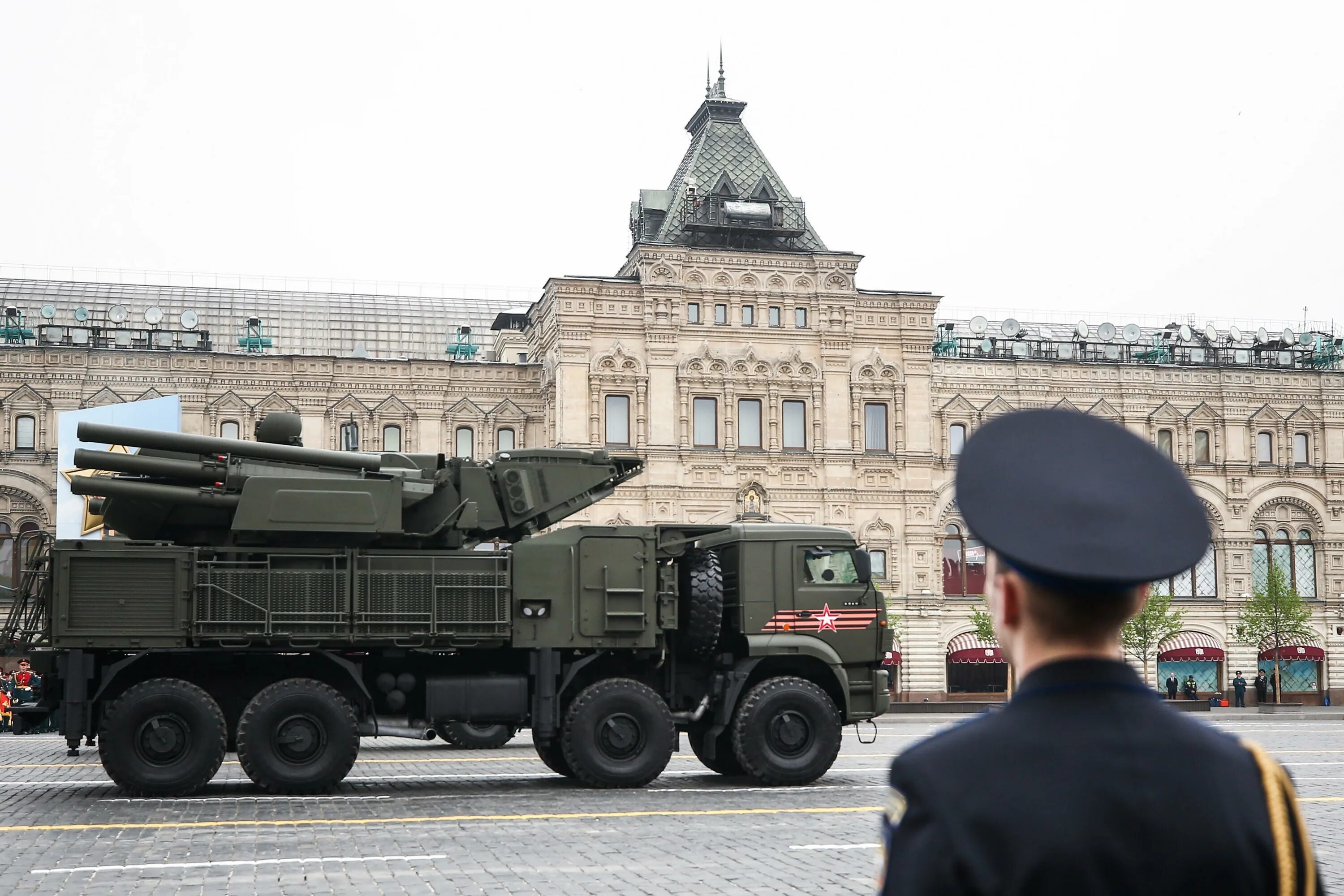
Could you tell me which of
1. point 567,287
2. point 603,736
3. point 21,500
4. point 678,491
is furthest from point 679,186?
point 603,736

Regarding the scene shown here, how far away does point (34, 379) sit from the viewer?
2002 inches

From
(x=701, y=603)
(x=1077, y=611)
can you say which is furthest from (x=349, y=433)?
(x=1077, y=611)

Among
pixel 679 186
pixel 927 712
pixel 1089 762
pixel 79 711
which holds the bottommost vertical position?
pixel 927 712

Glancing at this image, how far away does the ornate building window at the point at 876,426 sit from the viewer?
53625 millimetres

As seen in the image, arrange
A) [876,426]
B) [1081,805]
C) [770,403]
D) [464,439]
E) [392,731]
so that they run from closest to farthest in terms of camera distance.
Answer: [1081,805], [392,731], [770,403], [876,426], [464,439]

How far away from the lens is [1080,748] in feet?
9.29

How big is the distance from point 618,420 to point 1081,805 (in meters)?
49.0

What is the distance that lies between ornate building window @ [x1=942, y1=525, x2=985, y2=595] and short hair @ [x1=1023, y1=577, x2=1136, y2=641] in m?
52.8

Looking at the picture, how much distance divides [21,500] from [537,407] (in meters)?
16.8

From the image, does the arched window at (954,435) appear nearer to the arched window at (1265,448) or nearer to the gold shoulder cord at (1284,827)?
the arched window at (1265,448)

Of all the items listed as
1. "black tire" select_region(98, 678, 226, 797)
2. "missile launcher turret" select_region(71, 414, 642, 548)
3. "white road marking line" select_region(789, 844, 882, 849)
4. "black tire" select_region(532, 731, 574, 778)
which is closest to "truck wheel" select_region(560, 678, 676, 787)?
"black tire" select_region(532, 731, 574, 778)

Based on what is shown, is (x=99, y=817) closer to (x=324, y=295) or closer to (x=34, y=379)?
(x=34, y=379)

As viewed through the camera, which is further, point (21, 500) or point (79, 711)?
point (21, 500)

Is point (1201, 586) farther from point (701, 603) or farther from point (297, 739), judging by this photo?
point (297, 739)
